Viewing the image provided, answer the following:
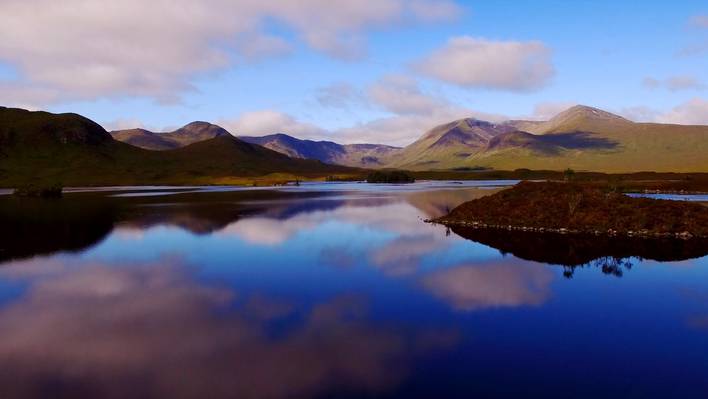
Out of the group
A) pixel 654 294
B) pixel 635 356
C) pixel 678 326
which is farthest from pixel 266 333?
pixel 654 294

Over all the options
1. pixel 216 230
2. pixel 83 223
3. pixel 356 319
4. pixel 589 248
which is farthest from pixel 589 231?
pixel 83 223

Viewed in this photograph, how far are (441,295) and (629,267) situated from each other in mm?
15689

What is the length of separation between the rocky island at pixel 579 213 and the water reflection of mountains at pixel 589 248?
3.30 metres

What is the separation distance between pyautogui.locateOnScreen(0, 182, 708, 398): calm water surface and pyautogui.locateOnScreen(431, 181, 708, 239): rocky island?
526 cm

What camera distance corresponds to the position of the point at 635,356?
18.0m

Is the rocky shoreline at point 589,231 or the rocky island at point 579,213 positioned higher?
the rocky island at point 579,213

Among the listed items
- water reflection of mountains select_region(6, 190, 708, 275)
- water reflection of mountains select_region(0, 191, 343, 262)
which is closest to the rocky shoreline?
water reflection of mountains select_region(6, 190, 708, 275)

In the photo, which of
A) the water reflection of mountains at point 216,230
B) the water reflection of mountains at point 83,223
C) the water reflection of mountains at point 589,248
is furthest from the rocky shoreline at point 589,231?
the water reflection of mountains at point 83,223

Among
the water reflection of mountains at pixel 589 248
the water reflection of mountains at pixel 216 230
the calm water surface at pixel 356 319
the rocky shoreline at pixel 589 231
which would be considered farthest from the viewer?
the rocky shoreline at pixel 589 231

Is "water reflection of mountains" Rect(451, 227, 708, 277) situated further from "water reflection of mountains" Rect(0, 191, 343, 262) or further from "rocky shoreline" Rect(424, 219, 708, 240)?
"water reflection of mountains" Rect(0, 191, 343, 262)

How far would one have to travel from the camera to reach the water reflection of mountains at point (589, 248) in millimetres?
35500

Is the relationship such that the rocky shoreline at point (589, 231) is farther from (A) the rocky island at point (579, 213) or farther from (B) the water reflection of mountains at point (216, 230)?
(B) the water reflection of mountains at point (216, 230)

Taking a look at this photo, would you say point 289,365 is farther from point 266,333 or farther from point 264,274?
point 264,274

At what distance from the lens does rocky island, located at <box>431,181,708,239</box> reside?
48062mm
